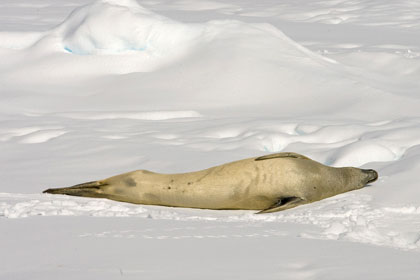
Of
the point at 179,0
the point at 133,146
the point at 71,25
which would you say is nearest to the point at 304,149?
the point at 133,146

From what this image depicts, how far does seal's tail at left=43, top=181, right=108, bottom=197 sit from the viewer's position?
4.58 metres

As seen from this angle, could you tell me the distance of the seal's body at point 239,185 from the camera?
14.9 ft

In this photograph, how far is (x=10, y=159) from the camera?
5.67 m

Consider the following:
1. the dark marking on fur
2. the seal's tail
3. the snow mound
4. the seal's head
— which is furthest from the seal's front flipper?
the snow mound

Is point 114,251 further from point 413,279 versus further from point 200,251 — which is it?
point 413,279

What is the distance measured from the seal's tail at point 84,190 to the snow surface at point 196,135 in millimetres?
110

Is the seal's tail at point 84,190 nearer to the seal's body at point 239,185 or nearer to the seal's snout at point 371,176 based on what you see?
the seal's body at point 239,185

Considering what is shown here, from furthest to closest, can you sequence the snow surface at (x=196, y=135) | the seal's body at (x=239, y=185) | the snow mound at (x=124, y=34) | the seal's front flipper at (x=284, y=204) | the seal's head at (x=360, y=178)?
the snow mound at (x=124, y=34), the seal's head at (x=360, y=178), the seal's body at (x=239, y=185), the seal's front flipper at (x=284, y=204), the snow surface at (x=196, y=135)

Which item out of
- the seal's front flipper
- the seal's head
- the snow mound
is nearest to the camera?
the seal's front flipper

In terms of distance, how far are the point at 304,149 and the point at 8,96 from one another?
384 centimetres

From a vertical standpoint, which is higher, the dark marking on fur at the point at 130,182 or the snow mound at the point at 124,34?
the snow mound at the point at 124,34

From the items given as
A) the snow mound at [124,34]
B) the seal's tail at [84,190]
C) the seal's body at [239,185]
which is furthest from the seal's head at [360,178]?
the snow mound at [124,34]

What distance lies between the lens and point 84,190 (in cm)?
461

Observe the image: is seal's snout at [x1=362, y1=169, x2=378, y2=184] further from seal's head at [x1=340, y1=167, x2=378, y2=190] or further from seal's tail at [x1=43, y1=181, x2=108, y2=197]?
seal's tail at [x1=43, y1=181, x2=108, y2=197]
